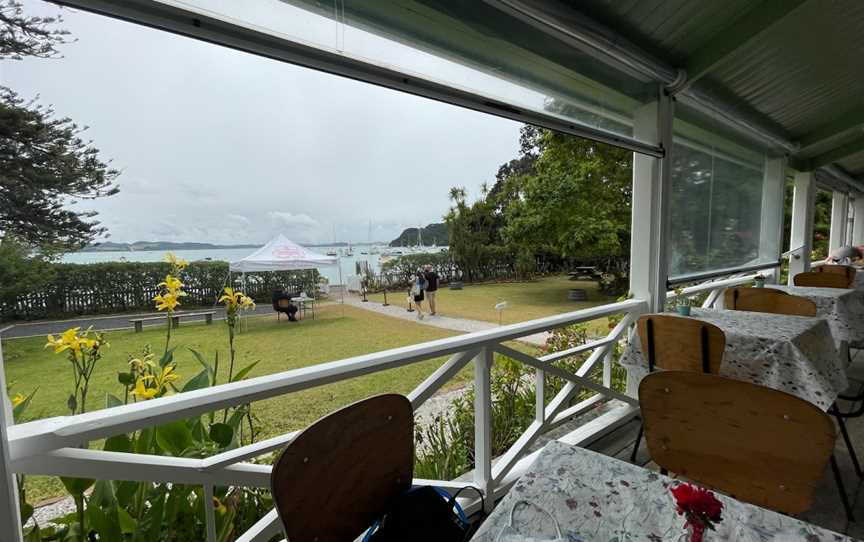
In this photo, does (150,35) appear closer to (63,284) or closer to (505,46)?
(63,284)

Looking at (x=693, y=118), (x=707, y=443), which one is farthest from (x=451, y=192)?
(x=707, y=443)

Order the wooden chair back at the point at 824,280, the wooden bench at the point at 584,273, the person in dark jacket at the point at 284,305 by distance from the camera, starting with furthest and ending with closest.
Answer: the wooden bench at the point at 584,273 < the wooden chair back at the point at 824,280 < the person in dark jacket at the point at 284,305

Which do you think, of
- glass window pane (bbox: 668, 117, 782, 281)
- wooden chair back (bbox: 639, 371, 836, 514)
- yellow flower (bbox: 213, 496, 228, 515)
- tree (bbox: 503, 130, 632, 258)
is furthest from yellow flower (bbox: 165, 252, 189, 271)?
tree (bbox: 503, 130, 632, 258)

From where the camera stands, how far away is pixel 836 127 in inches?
163

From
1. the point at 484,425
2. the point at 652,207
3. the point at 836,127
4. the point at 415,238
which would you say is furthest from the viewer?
the point at 415,238

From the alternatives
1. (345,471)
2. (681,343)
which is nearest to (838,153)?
(681,343)

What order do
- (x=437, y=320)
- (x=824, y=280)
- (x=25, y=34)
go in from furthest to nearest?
(x=437, y=320), (x=824, y=280), (x=25, y=34)

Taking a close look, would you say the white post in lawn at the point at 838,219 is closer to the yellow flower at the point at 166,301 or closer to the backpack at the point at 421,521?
the backpack at the point at 421,521

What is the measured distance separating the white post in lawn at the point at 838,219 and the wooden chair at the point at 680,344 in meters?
8.59

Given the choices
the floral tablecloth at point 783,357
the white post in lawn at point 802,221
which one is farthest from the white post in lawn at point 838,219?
the floral tablecloth at point 783,357

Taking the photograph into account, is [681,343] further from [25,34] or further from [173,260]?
[25,34]

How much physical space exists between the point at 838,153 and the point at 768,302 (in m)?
4.07

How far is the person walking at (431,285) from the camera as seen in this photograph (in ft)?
20.2

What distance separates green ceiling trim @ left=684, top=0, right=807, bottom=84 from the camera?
2.02 m
